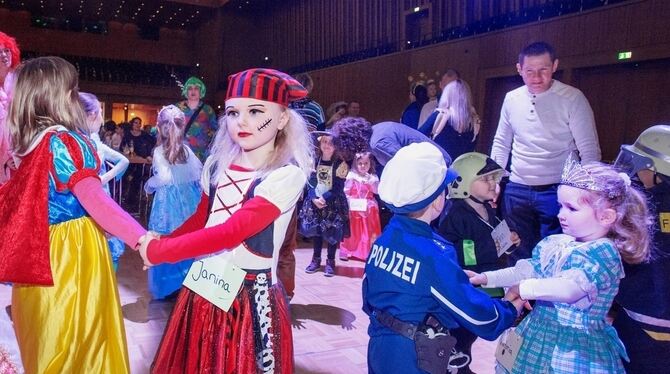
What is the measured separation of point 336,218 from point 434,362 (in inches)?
126

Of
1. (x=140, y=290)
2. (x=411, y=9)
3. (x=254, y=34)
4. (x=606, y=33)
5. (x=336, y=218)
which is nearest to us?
(x=140, y=290)

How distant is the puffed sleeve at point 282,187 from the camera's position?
5.61 ft

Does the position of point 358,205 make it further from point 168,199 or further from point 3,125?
point 3,125

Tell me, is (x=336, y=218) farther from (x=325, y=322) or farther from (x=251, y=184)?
(x=251, y=184)

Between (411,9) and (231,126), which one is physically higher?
(411,9)

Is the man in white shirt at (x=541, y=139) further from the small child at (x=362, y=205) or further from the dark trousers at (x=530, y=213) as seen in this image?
the small child at (x=362, y=205)

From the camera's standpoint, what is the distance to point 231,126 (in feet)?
6.08

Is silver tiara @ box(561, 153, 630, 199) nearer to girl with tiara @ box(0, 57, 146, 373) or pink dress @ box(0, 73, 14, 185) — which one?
girl with tiara @ box(0, 57, 146, 373)

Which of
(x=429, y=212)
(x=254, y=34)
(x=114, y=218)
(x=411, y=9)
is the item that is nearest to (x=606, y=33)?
(x=411, y=9)

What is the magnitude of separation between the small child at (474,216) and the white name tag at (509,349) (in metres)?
0.31

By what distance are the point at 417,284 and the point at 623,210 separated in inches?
30.2

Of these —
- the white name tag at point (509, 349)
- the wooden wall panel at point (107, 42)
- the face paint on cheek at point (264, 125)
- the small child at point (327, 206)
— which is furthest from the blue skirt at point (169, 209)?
the wooden wall panel at point (107, 42)

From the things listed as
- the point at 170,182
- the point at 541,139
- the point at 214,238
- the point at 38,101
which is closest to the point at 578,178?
the point at 214,238

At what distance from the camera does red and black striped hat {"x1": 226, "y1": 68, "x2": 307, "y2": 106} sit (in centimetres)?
182
